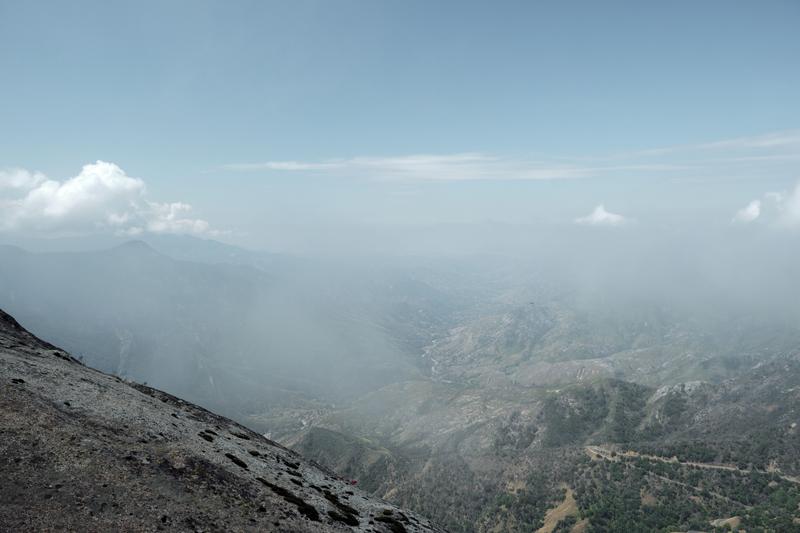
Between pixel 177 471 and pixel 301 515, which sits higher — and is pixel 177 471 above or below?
above

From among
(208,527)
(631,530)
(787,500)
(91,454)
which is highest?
(91,454)

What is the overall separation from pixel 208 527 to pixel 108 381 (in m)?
42.3

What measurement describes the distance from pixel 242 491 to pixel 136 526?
1230 centimetres

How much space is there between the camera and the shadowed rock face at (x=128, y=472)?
3466 cm

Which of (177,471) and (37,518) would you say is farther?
(177,471)

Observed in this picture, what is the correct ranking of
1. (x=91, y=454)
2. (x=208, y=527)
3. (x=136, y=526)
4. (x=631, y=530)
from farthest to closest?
(x=631, y=530), (x=91, y=454), (x=208, y=527), (x=136, y=526)

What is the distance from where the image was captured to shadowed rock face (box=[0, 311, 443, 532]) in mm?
34656

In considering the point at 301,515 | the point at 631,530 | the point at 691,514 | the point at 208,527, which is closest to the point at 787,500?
the point at 691,514

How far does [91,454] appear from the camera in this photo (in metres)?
40.9

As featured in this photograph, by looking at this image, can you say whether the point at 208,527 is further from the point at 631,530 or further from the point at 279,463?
the point at 631,530

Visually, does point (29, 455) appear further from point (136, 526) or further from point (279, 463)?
point (279, 463)

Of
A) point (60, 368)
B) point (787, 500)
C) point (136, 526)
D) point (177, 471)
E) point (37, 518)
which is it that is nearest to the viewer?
point (37, 518)

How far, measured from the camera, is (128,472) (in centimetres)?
4038

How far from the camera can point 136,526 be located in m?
34.2
